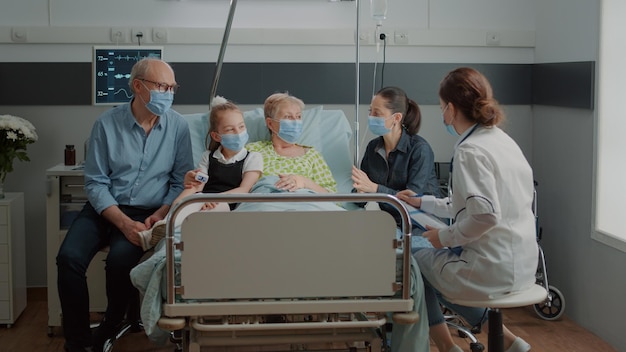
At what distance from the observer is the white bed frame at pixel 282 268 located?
2885 mm

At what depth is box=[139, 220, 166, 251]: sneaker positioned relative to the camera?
372 cm

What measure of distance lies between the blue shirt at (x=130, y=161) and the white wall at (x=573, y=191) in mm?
2007

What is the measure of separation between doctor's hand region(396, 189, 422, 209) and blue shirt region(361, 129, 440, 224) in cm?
17

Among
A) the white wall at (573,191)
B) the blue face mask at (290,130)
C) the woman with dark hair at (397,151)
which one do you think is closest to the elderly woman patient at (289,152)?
the blue face mask at (290,130)

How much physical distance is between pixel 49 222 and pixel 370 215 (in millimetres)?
2039

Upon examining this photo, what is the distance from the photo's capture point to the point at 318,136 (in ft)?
14.1

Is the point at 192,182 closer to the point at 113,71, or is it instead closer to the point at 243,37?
the point at 113,71

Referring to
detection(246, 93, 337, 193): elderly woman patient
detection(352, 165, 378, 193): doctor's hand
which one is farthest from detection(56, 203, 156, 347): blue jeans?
detection(352, 165, 378, 193): doctor's hand

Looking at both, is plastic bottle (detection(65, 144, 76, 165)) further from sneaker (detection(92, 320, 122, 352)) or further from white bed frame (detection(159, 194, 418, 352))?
white bed frame (detection(159, 194, 418, 352))

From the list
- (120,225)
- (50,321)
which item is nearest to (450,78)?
(120,225)

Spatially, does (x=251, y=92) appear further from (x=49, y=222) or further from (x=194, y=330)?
(x=194, y=330)

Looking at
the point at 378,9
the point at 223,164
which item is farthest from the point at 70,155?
the point at 378,9

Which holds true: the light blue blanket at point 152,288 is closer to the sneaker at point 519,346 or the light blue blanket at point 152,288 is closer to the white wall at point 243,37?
the sneaker at point 519,346

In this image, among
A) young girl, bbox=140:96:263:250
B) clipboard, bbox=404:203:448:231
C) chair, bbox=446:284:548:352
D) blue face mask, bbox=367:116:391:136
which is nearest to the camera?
chair, bbox=446:284:548:352
